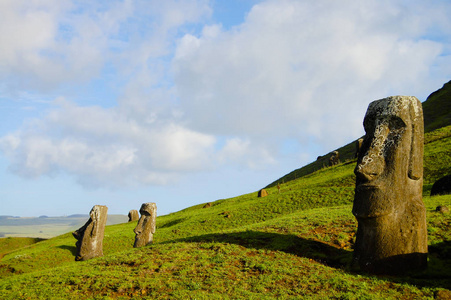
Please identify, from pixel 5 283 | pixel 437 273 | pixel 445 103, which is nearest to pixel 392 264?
pixel 437 273

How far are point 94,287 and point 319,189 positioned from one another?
103 feet

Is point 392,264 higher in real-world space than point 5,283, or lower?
higher

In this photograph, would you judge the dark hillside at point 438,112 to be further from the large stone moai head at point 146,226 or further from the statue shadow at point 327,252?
the statue shadow at point 327,252

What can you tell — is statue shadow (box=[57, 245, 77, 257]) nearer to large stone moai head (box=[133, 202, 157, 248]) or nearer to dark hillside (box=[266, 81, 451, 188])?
large stone moai head (box=[133, 202, 157, 248])

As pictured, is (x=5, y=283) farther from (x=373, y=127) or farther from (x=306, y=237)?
(x=373, y=127)

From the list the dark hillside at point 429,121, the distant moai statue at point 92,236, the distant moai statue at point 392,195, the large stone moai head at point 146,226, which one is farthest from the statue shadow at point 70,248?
the dark hillside at point 429,121

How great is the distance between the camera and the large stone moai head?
2488cm

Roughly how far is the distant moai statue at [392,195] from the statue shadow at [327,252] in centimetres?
38

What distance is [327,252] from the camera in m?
15.1

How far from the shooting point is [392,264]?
482 inches

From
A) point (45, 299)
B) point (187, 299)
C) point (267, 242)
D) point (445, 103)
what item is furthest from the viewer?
point (445, 103)

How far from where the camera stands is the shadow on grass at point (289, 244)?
14281mm

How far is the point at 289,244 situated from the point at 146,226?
12318mm

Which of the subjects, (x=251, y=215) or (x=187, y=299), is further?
(x=251, y=215)
